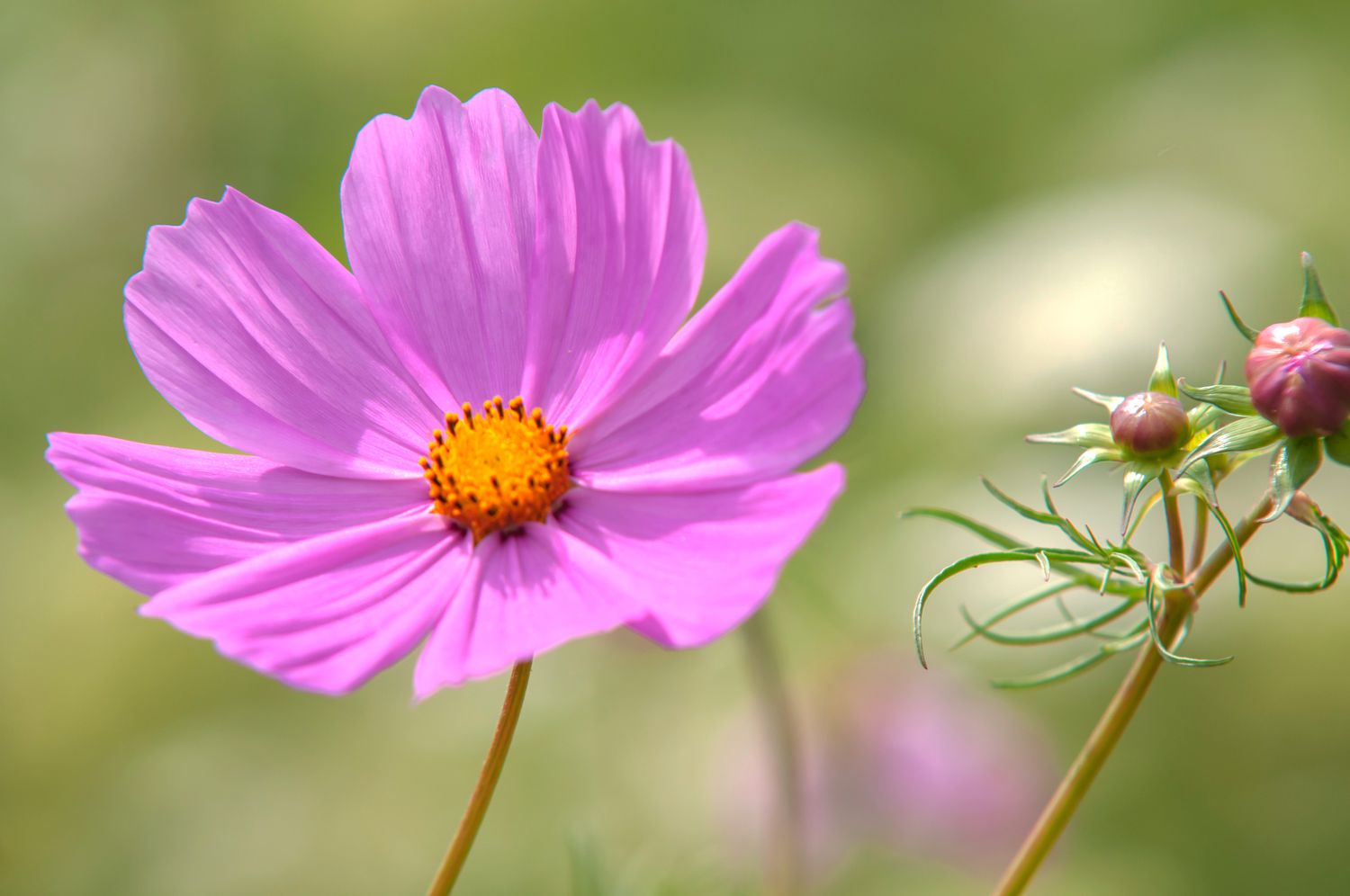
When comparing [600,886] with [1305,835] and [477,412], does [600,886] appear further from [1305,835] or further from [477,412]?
[1305,835]

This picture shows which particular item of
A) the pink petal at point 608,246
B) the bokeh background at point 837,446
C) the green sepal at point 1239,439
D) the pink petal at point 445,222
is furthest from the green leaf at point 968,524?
the bokeh background at point 837,446

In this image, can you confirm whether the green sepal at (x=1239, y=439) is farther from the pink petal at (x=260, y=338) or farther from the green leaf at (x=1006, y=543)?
the pink petal at (x=260, y=338)

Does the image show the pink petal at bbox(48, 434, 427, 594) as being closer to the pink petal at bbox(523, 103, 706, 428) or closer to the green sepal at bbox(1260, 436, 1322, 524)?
the pink petal at bbox(523, 103, 706, 428)

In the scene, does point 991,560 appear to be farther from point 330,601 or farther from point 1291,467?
point 330,601

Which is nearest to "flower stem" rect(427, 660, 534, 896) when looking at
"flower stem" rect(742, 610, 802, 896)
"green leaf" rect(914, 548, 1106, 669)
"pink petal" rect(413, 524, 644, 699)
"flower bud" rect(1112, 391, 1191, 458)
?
"pink petal" rect(413, 524, 644, 699)

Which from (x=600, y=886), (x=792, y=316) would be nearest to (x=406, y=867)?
(x=600, y=886)

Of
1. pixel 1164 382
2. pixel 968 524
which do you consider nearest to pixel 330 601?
pixel 968 524
